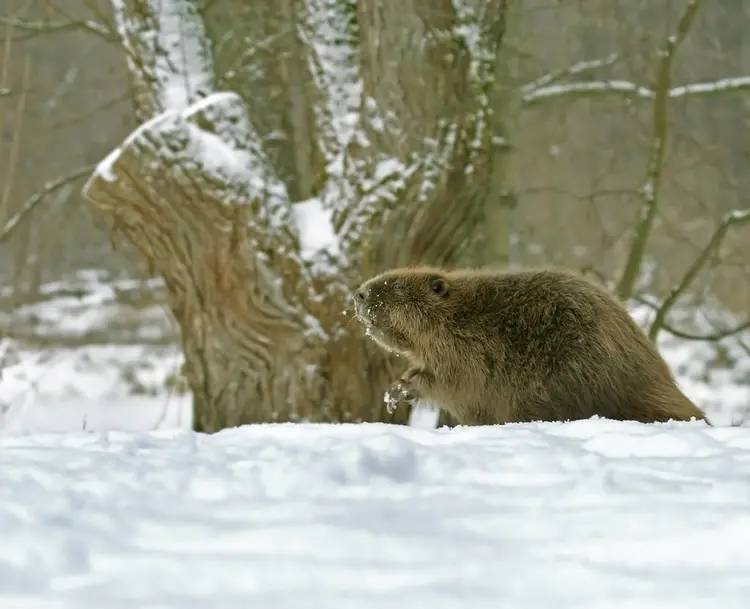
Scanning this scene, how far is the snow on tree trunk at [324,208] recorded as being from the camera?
505 centimetres

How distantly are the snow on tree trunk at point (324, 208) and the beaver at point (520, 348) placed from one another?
1.10 m

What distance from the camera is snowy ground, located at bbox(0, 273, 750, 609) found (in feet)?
4.69

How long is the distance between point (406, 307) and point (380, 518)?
88.7 inches

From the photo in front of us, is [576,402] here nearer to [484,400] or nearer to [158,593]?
[484,400]

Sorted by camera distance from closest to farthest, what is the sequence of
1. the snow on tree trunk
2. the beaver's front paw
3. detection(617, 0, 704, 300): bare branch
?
the beaver's front paw
the snow on tree trunk
detection(617, 0, 704, 300): bare branch

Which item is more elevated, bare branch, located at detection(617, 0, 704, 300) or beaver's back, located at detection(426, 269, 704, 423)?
bare branch, located at detection(617, 0, 704, 300)

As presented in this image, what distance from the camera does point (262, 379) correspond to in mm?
5203

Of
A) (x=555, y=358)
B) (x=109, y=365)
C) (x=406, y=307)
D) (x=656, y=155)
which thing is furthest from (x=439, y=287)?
(x=109, y=365)

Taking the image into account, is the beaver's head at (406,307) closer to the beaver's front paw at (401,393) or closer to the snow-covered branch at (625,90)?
the beaver's front paw at (401,393)

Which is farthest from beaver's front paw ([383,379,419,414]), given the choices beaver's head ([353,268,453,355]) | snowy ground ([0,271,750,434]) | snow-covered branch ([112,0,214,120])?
snowy ground ([0,271,750,434])

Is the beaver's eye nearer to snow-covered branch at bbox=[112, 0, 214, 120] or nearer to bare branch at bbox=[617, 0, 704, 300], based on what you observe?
snow-covered branch at bbox=[112, 0, 214, 120]

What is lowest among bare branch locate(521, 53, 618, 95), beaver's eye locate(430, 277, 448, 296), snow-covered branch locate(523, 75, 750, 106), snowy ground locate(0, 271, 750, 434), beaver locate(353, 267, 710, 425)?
snowy ground locate(0, 271, 750, 434)

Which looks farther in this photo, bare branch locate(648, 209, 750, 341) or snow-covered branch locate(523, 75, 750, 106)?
snow-covered branch locate(523, 75, 750, 106)

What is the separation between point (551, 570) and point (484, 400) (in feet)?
7.17
